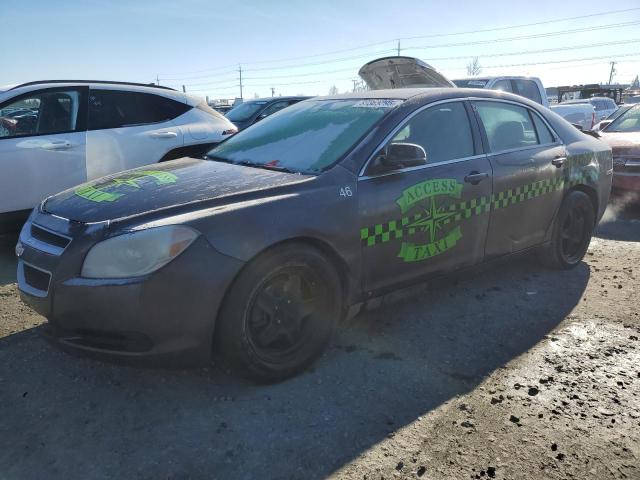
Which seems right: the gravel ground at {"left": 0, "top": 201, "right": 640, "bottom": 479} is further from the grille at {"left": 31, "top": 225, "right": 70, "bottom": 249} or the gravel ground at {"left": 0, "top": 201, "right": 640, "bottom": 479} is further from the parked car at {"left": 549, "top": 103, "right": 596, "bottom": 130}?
the parked car at {"left": 549, "top": 103, "right": 596, "bottom": 130}

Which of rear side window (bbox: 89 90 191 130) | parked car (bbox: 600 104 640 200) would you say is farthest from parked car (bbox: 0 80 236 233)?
parked car (bbox: 600 104 640 200)

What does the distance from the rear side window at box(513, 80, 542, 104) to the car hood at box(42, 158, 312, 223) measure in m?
8.33

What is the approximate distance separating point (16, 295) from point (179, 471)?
8.79 feet

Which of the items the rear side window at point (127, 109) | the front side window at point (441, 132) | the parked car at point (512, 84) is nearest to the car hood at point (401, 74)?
the front side window at point (441, 132)

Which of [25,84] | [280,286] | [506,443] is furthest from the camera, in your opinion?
[25,84]

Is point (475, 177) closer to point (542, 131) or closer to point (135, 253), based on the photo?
point (542, 131)

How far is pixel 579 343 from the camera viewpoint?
10.9 feet

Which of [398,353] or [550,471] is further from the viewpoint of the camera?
[398,353]

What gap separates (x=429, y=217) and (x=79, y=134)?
12.3 ft

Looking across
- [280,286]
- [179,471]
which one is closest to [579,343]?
[280,286]

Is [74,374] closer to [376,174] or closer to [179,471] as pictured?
[179,471]

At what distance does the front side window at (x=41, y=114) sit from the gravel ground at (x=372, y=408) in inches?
83.5

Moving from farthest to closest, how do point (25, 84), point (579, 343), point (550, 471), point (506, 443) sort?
point (25, 84) → point (579, 343) → point (506, 443) → point (550, 471)

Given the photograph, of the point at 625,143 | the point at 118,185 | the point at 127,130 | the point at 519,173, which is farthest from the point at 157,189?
the point at 625,143
